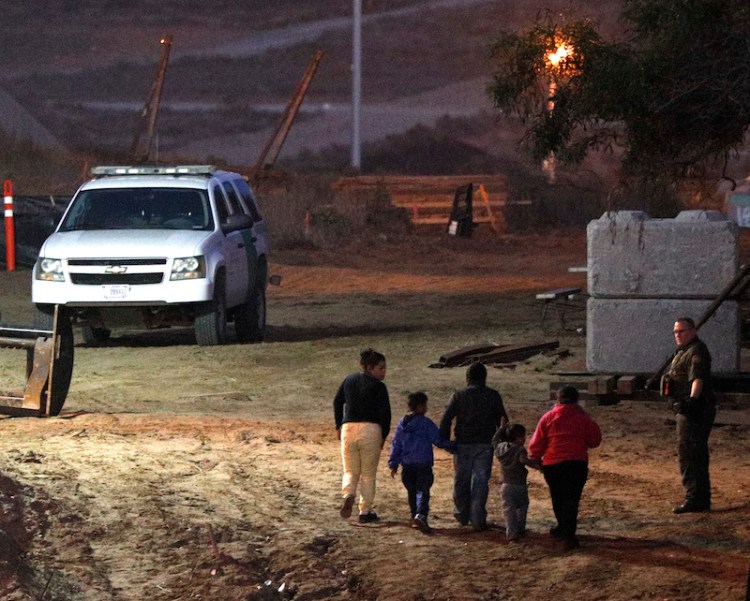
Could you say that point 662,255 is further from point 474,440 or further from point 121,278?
point 121,278

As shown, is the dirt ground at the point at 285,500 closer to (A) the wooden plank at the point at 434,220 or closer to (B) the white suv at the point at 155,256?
(B) the white suv at the point at 155,256

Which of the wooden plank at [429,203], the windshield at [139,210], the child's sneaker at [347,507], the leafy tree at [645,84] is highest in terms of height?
the leafy tree at [645,84]

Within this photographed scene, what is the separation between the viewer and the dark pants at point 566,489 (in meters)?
8.79

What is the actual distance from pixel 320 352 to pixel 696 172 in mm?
5547

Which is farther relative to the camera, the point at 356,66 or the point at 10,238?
the point at 356,66

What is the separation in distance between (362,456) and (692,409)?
2.30m

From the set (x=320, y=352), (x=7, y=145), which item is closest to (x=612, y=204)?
(x=320, y=352)

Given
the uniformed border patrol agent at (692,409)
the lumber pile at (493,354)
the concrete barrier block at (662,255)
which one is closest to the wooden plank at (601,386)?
the concrete barrier block at (662,255)

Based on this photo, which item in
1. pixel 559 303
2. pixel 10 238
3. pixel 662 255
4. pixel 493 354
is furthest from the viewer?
pixel 10 238

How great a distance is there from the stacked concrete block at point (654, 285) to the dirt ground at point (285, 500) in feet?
2.04

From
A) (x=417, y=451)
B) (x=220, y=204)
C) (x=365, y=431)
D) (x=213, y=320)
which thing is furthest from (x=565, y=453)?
(x=220, y=204)

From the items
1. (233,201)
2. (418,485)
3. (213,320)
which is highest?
(233,201)

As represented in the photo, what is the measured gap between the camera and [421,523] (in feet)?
30.0

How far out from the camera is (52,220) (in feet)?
93.0
